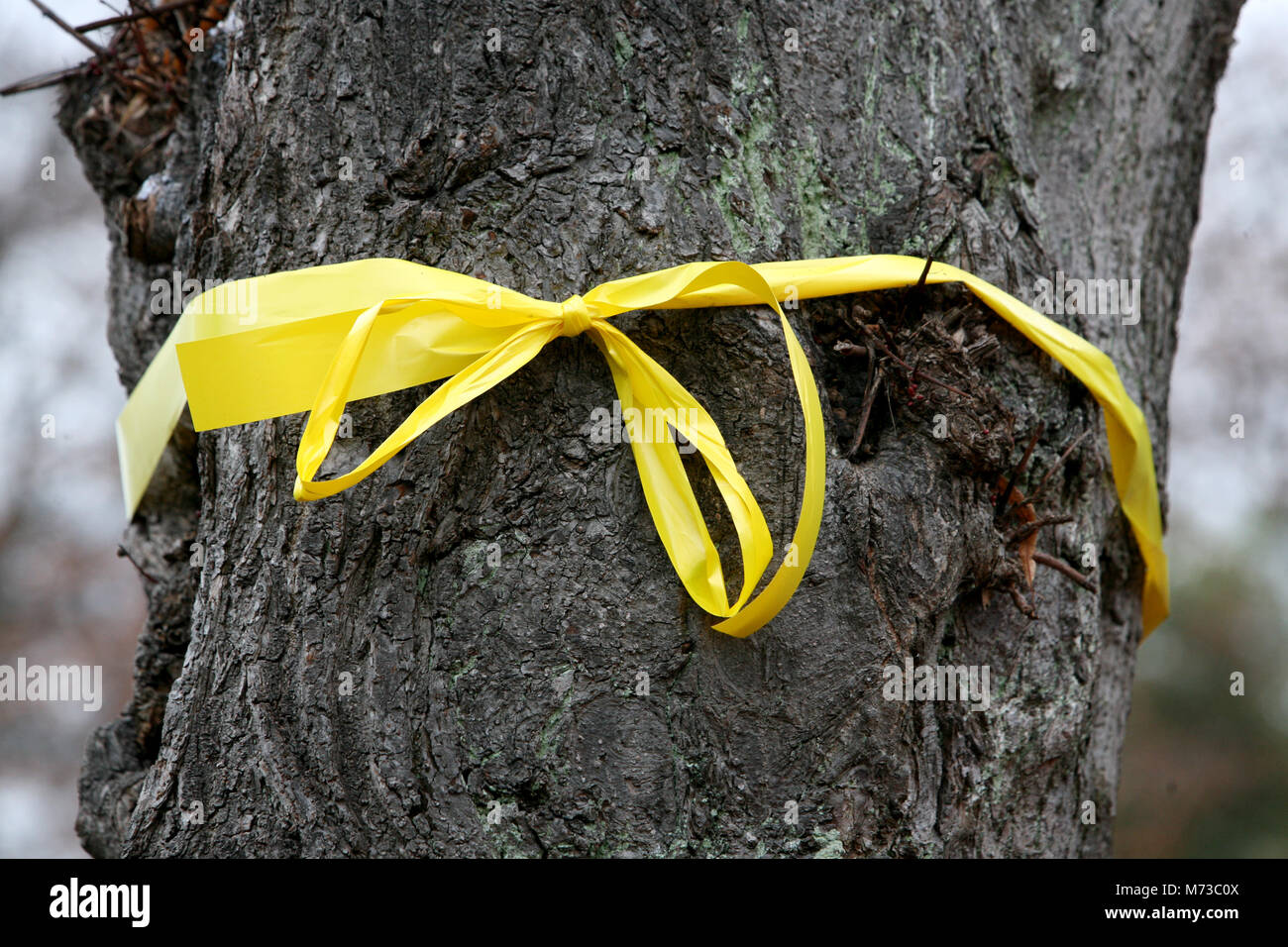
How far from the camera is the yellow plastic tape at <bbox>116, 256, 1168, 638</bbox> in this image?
4.10 feet

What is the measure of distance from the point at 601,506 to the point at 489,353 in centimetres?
27

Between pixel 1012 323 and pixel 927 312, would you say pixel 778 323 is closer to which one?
pixel 927 312

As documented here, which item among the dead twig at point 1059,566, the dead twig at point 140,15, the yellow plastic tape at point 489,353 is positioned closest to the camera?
the yellow plastic tape at point 489,353

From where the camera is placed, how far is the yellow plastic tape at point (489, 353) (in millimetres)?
1251

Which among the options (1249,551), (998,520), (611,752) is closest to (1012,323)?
(998,520)

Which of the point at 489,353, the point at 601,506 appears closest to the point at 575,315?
the point at 489,353

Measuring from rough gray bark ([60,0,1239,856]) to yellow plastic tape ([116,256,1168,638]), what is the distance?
6 cm

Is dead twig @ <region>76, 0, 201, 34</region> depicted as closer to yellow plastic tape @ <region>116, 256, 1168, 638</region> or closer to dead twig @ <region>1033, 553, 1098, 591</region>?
yellow plastic tape @ <region>116, 256, 1168, 638</region>

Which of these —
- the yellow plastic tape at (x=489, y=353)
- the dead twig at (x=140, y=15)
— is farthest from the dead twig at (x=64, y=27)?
the yellow plastic tape at (x=489, y=353)

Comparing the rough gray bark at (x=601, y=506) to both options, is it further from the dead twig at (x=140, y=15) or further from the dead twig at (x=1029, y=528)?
the dead twig at (x=140, y=15)

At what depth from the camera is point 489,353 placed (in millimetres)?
1314

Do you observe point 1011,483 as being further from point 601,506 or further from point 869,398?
point 601,506

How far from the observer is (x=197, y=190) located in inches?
64.1
